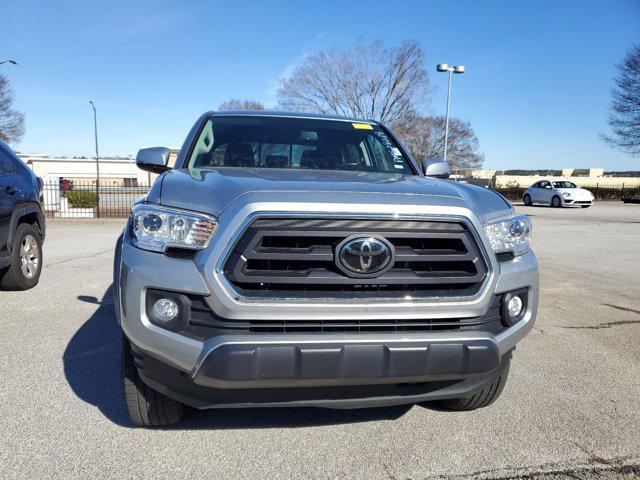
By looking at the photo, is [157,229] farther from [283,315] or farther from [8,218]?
[8,218]

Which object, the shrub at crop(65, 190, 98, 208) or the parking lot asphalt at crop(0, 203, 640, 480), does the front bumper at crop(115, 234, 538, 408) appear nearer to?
the parking lot asphalt at crop(0, 203, 640, 480)

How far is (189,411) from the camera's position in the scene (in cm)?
283

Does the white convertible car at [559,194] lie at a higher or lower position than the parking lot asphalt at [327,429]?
higher

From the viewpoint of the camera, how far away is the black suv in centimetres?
534

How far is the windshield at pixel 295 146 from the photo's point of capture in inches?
140

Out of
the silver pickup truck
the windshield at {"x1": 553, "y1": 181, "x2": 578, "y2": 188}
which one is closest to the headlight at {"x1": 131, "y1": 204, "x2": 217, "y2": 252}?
the silver pickup truck

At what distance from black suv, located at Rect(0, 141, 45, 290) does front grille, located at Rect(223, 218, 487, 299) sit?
14.2ft

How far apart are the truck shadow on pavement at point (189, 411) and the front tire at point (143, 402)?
12 cm

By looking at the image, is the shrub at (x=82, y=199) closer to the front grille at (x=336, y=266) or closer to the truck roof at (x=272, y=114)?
the truck roof at (x=272, y=114)

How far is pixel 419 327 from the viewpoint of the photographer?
7.39 ft

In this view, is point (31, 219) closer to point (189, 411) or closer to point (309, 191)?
point (189, 411)

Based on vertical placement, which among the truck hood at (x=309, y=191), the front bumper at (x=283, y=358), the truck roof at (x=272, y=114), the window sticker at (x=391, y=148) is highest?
the truck roof at (x=272, y=114)

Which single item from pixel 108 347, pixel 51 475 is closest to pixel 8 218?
pixel 108 347

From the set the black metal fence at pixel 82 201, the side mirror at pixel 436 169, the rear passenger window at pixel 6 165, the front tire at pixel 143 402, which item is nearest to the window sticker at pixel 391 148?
the side mirror at pixel 436 169
